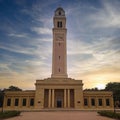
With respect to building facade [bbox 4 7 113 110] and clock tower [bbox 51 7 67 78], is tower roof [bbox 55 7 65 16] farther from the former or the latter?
building facade [bbox 4 7 113 110]

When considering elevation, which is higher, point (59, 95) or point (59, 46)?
point (59, 46)

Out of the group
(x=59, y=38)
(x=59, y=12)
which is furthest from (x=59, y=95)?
(x=59, y=12)

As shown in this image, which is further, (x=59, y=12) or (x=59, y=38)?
(x=59, y=12)

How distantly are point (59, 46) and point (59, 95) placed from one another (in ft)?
48.9

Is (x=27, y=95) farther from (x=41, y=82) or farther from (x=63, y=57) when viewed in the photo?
(x=63, y=57)

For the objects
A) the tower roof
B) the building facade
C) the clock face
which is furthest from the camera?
the tower roof

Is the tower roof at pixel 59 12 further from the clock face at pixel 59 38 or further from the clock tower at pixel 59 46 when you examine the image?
the clock face at pixel 59 38

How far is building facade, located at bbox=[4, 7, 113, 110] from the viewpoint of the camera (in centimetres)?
4628

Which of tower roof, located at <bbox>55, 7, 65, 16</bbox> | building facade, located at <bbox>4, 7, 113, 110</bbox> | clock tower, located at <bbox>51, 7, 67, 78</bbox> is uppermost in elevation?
tower roof, located at <bbox>55, 7, 65, 16</bbox>

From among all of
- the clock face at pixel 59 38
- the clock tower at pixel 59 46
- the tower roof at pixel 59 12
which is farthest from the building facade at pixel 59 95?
the tower roof at pixel 59 12

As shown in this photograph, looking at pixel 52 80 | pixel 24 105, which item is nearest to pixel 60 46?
pixel 52 80

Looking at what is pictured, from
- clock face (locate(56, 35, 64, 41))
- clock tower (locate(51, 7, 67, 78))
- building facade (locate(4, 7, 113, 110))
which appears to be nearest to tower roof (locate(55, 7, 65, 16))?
clock tower (locate(51, 7, 67, 78))

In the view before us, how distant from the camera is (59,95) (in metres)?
49.1

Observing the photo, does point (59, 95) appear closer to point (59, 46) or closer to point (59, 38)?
point (59, 46)
